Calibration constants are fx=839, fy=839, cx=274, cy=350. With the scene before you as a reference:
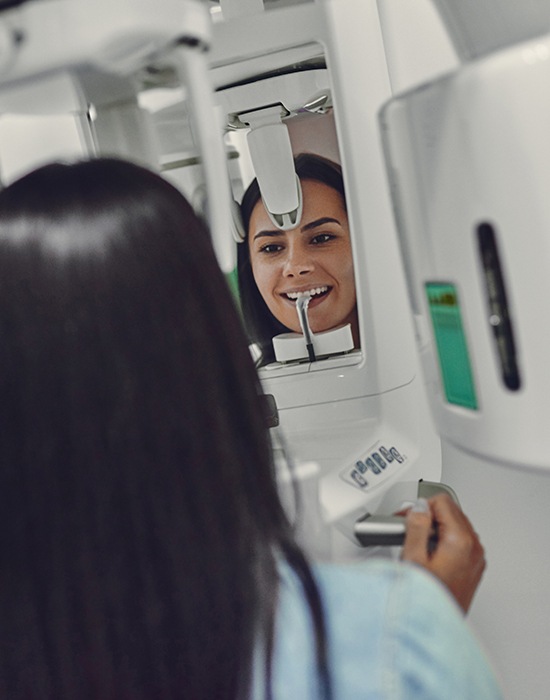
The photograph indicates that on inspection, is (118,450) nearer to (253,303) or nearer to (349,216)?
(349,216)

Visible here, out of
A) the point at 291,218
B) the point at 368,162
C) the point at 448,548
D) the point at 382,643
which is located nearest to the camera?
the point at 382,643

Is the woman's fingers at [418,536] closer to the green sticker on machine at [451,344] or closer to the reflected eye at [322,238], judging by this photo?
the green sticker on machine at [451,344]

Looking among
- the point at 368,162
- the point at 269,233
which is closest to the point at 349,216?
the point at 368,162

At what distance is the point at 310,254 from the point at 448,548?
52 cm

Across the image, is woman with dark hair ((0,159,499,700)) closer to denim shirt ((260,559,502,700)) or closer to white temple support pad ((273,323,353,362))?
denim shirt ((260,559,502,700))

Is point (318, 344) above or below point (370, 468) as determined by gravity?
above

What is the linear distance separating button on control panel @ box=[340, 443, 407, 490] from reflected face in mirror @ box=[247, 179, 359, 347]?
0.20 meters

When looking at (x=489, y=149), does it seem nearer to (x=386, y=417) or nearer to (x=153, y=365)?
(x=153, y=365)

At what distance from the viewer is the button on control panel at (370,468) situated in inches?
42.8

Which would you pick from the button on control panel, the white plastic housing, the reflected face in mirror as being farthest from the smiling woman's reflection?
the white plastic housing

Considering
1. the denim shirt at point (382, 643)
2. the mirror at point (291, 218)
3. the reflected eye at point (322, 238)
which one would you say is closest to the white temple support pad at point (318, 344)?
the mirror at point (291, 218)

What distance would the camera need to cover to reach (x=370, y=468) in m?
1.09

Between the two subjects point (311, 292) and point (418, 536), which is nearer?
point (418, 536)

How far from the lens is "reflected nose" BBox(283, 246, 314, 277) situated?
121 cm
